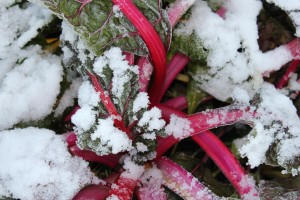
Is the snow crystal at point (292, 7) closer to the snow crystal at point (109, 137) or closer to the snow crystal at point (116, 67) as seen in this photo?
Result: the snow crystal at point (116, 67)

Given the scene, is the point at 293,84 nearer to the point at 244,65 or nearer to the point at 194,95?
the point at 244,65

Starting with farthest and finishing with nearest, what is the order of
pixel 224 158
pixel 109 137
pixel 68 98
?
pixel 68 98
pixel 224 158
pixel 109 137

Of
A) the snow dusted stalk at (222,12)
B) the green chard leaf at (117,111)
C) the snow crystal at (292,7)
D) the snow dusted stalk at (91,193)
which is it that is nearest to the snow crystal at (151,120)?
the green chard leaf at (117,111)

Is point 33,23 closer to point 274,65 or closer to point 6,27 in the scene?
point 6,27

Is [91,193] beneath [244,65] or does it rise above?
beneath

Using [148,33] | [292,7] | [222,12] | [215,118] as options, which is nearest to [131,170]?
[215,118]

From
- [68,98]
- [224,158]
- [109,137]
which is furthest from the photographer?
[68,98]
